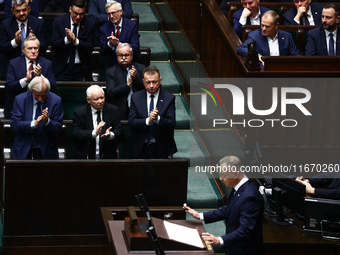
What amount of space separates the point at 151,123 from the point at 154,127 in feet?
0.13

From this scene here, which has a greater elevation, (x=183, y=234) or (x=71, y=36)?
(x=71, y=36)

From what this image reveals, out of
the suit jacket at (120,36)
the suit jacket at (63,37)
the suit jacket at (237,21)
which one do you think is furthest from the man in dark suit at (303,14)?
the suit jacket at (63,37)

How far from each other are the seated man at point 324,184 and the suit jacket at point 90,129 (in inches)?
52.1

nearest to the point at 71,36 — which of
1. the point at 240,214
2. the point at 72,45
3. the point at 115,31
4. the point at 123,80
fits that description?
the point at 72,45

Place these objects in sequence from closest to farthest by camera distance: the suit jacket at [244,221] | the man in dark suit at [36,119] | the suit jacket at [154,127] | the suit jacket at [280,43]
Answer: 1. the suit jacket at [244,221]
2. the man in dark suit at [36,119]
3. the suit jacket at [154,127]
4. the suit jacket at [280,43]

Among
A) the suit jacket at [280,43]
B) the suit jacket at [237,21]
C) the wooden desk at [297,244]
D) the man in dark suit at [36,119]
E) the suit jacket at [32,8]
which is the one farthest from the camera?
the suit jacket at [32,8]

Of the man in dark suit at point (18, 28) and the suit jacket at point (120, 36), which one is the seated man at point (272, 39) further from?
the man in dark suit at point (18, 28)

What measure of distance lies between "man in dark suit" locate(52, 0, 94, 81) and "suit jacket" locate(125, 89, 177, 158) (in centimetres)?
91

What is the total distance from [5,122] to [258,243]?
1986 mm

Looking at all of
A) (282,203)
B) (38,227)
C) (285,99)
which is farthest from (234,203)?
(38,227)

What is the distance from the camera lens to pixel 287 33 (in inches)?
168

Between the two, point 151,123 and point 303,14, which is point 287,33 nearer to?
point 303,14

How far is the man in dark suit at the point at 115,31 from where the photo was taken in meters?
4.79

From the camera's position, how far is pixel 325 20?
14.5 feet
